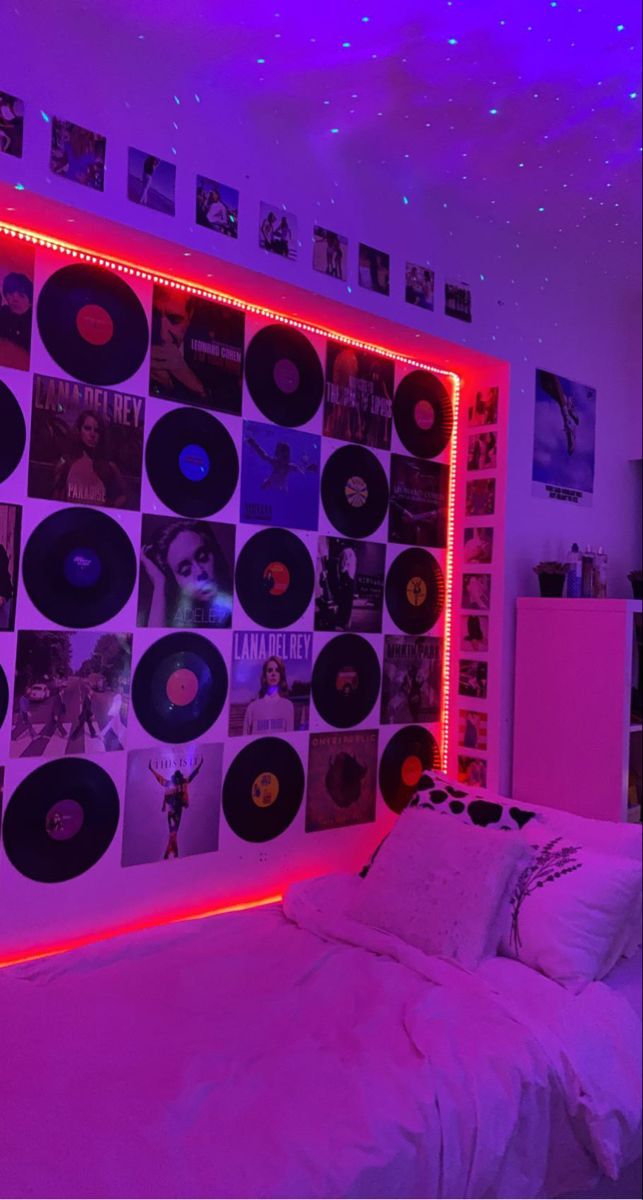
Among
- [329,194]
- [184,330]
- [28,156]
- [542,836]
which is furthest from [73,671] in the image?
[329,194]

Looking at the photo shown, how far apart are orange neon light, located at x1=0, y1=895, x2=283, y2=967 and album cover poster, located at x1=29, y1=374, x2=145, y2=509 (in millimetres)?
1063

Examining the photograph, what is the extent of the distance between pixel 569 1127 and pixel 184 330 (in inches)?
80.0

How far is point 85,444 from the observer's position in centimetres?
210

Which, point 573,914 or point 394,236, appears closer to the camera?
point 573,914

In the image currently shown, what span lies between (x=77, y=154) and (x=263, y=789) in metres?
1.66

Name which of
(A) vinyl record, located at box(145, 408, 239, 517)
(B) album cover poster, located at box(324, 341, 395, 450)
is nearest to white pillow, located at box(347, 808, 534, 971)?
(A) vinyl record, located at box(145, 408, 239, 517)

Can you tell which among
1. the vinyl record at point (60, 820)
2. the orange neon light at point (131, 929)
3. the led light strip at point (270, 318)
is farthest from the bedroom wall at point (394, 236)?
the vinyl record at point (60, 820)

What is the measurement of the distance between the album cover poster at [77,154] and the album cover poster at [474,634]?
1.72m

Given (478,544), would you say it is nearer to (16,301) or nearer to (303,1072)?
(16,301)

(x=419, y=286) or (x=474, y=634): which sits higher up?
(x=419, y=286)

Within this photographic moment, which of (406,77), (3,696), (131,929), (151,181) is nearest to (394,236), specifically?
(406,77)

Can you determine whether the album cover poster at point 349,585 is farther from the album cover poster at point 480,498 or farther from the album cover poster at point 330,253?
the album cover poster at point 330,253

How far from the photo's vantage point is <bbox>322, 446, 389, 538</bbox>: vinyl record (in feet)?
8.63

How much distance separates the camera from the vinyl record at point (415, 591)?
281cm
